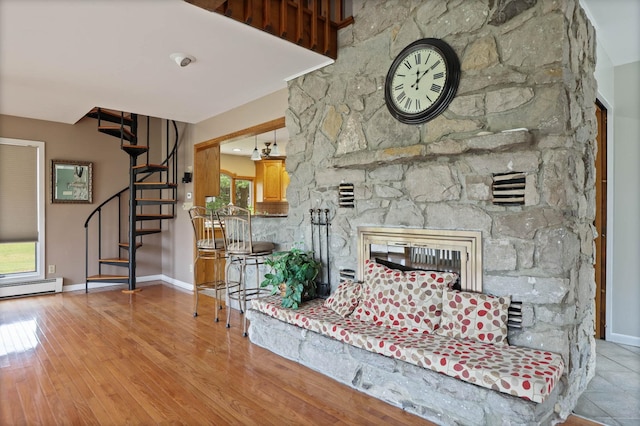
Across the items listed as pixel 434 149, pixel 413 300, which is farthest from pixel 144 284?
pixel 434 149

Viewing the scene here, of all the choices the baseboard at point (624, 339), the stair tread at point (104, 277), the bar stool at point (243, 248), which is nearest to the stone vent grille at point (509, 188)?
the bar stool at point (243, 248)

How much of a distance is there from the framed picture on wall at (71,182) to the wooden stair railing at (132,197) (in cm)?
32

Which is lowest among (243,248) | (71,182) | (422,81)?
(243,248)

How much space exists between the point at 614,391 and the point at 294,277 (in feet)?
7.93

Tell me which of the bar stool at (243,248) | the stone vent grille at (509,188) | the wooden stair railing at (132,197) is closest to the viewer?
the stone vent grille at (509,188)

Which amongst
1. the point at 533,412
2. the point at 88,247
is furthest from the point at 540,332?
the point at 88,247

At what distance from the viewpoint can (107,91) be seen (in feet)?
13.5

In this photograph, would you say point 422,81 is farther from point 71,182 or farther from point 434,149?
point 71,182

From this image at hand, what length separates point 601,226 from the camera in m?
3.54

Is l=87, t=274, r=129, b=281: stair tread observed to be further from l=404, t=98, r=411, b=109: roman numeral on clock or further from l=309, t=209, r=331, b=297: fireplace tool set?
l=404, t=98, r=411, b=109: roman numeral on clock

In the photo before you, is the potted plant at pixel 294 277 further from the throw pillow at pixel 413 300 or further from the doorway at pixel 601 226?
the doorway at pixel 601 226

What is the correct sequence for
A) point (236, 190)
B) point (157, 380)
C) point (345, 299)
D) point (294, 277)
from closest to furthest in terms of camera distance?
point (157, 380) → point (345, 299) → point (294, 277) → point (236, 190)

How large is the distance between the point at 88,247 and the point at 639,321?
23.4 ft

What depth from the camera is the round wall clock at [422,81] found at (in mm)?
2570
